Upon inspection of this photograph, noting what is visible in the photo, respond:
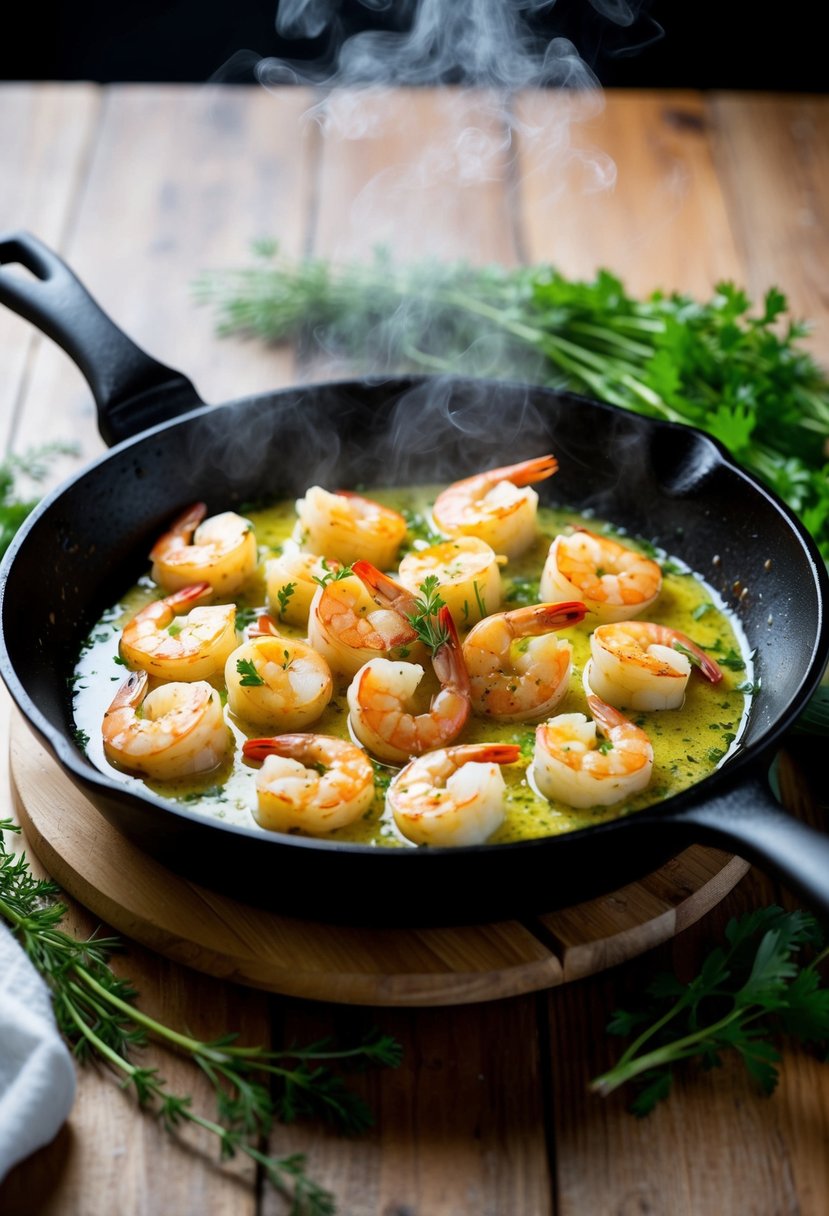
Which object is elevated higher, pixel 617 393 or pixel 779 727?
pixel 779 727

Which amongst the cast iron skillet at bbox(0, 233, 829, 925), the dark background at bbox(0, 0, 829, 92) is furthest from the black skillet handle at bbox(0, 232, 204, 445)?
the dark background at bbox(0, 0, 829, 92)

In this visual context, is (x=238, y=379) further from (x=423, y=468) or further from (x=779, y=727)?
(x=779, y=727)

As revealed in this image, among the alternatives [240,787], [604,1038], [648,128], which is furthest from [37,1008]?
[648,128]

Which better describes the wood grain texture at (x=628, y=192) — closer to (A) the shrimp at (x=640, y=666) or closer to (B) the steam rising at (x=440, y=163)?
(B) the steam rising at (x=440, y=163)

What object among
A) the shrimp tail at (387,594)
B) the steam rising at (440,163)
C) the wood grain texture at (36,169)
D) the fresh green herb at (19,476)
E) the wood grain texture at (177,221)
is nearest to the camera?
the shrimp tail at (387,594)

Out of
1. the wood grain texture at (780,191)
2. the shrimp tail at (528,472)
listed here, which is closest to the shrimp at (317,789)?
the shrimp tail at (528,472)

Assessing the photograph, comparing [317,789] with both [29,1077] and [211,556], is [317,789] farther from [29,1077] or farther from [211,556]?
[211,556]

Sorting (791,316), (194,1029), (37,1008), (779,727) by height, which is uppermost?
(779,727)

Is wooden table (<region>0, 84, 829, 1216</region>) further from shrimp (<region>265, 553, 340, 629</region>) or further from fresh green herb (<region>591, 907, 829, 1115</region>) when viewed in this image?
shrimp (<region>265, 553, 340, 629</region>)
